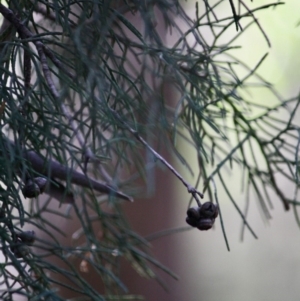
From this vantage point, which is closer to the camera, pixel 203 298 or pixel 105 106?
pixel 105 106

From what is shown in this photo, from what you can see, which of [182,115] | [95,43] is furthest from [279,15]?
[95,43]

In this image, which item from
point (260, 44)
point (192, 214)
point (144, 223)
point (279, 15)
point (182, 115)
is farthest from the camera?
point (279, 15)

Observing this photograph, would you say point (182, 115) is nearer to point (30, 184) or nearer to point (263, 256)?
point (30, 184)

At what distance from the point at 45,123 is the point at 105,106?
3.3 inches

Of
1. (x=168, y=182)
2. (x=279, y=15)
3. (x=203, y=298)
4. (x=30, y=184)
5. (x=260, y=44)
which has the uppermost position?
(x=279, y=15)

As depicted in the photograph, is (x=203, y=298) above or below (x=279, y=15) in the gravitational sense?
below

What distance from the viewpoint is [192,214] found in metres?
0.51

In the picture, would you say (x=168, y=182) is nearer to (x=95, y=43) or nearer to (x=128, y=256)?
(x=128, y=256)

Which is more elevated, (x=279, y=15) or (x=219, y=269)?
(x=279, y=15)

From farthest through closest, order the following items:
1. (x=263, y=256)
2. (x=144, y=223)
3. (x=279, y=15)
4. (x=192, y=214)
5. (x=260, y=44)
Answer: (x=263, y=256)
(x=279, y=15)
(x=260, y=44)
(x=144, y=223)
(x=192, y=214)

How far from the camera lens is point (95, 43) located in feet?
1.81

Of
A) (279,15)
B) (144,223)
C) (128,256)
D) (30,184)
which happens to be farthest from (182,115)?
(279,15)

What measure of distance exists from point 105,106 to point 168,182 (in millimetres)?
1020

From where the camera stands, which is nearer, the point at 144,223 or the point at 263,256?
the point at 144,223
